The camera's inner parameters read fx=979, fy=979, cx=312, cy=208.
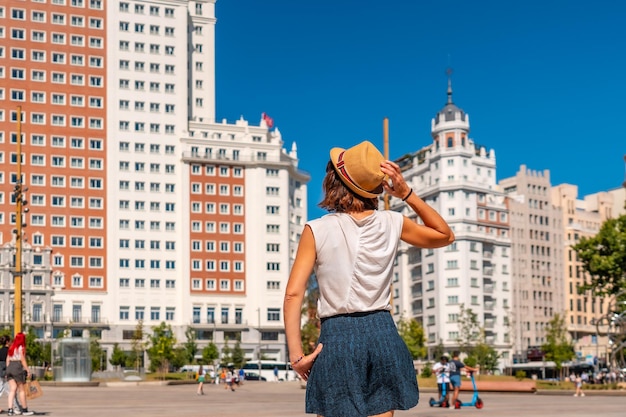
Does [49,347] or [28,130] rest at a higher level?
[28,130]

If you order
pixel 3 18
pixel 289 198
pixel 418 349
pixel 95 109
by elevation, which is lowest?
pixel 418 349

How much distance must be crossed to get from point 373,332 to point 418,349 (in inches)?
4379

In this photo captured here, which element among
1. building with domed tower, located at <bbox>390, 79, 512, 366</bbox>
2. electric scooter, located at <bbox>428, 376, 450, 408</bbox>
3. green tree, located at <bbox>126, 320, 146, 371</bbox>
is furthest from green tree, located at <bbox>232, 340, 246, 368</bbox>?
electric scooter, located at <bbox>428, 376, 450, 408</bbox>

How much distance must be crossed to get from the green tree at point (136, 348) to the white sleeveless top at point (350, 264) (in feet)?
346

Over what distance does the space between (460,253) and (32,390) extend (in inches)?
4621

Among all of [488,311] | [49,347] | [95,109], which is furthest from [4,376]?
[488,311]

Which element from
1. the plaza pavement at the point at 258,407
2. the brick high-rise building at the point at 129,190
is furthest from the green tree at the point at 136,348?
the plaza pavement at the point at 258,407

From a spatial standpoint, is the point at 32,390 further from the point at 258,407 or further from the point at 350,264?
the point at 350,264

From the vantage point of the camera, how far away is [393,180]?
536 centimetres

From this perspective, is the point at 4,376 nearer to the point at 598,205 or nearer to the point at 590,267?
the point at 590,267

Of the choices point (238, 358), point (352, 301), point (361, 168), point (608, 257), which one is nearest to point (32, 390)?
point (352, 301)

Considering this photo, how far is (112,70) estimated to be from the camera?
12062cm

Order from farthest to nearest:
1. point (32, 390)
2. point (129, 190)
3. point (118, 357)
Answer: point (129, 190) → point (118, 357) → point (32, 390)

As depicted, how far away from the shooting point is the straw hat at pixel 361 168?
5.21 m
